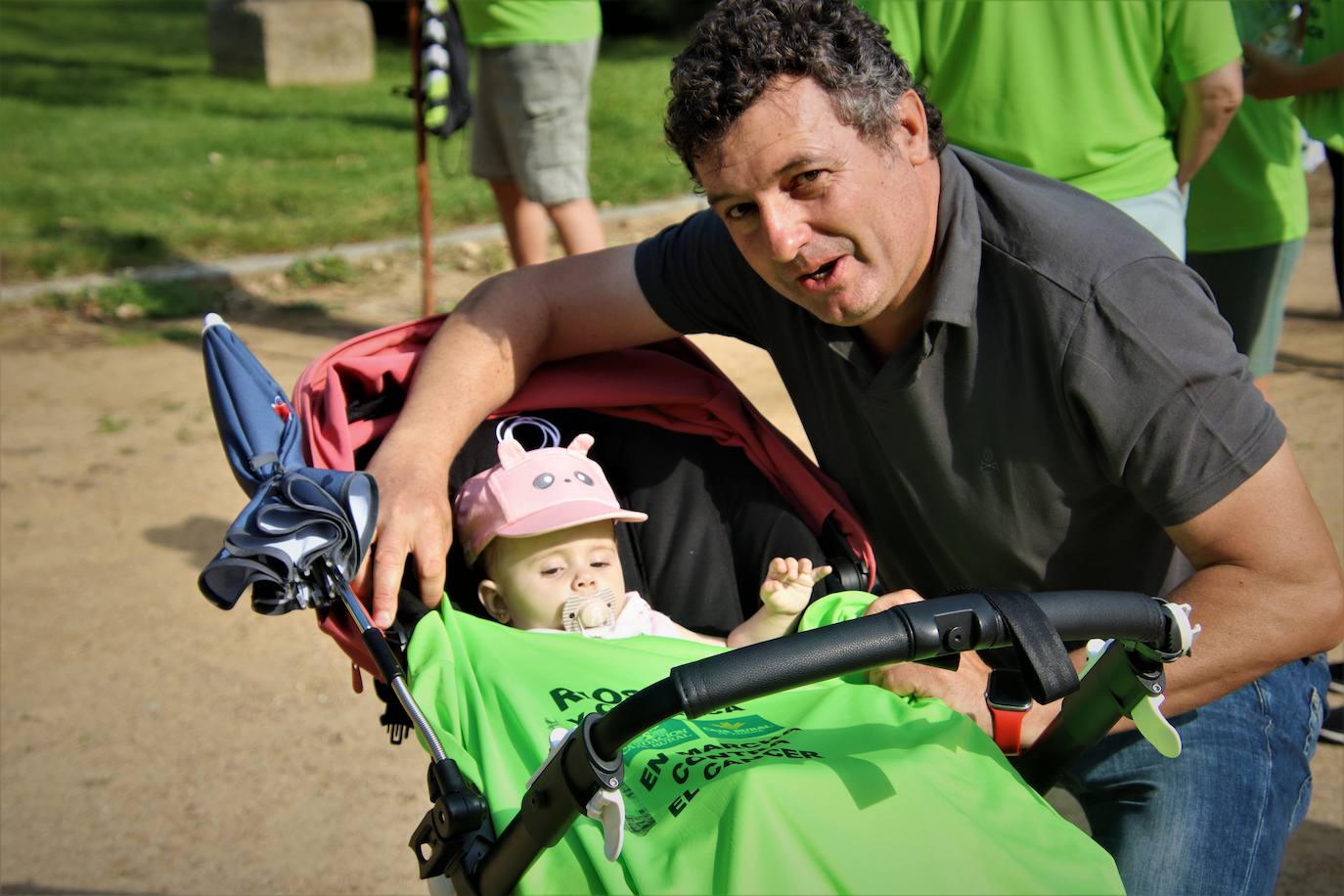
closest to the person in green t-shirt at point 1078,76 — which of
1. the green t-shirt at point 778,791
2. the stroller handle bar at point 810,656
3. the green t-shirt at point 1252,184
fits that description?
the green t-shirt at point 1252,184

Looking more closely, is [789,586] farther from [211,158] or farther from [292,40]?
[292,40]

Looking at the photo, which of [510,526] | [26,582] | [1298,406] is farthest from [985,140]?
[26,582]

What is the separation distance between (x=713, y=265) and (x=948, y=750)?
3.57ft

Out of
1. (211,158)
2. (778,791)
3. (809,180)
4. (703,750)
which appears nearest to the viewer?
(778,791)

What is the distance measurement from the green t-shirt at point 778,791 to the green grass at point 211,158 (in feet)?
19.6

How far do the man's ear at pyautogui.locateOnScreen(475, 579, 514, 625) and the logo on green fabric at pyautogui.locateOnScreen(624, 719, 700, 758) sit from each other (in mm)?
653

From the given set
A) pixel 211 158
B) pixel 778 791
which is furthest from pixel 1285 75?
pixel 211 158

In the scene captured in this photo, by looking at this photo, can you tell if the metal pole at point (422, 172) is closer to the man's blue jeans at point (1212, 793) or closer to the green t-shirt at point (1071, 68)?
the green t-shirt at point (1071, 68)

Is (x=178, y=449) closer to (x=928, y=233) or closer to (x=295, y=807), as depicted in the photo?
(x=295, y=807)

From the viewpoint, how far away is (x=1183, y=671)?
1.99 metres

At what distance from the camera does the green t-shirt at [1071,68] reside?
3.22 meters

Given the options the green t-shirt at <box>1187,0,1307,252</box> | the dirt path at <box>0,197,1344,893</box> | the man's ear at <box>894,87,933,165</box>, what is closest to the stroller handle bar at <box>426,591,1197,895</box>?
the man's ear at <box>894,87,933,165</box>

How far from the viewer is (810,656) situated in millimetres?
1429

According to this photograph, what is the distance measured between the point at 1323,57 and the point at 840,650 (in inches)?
143
